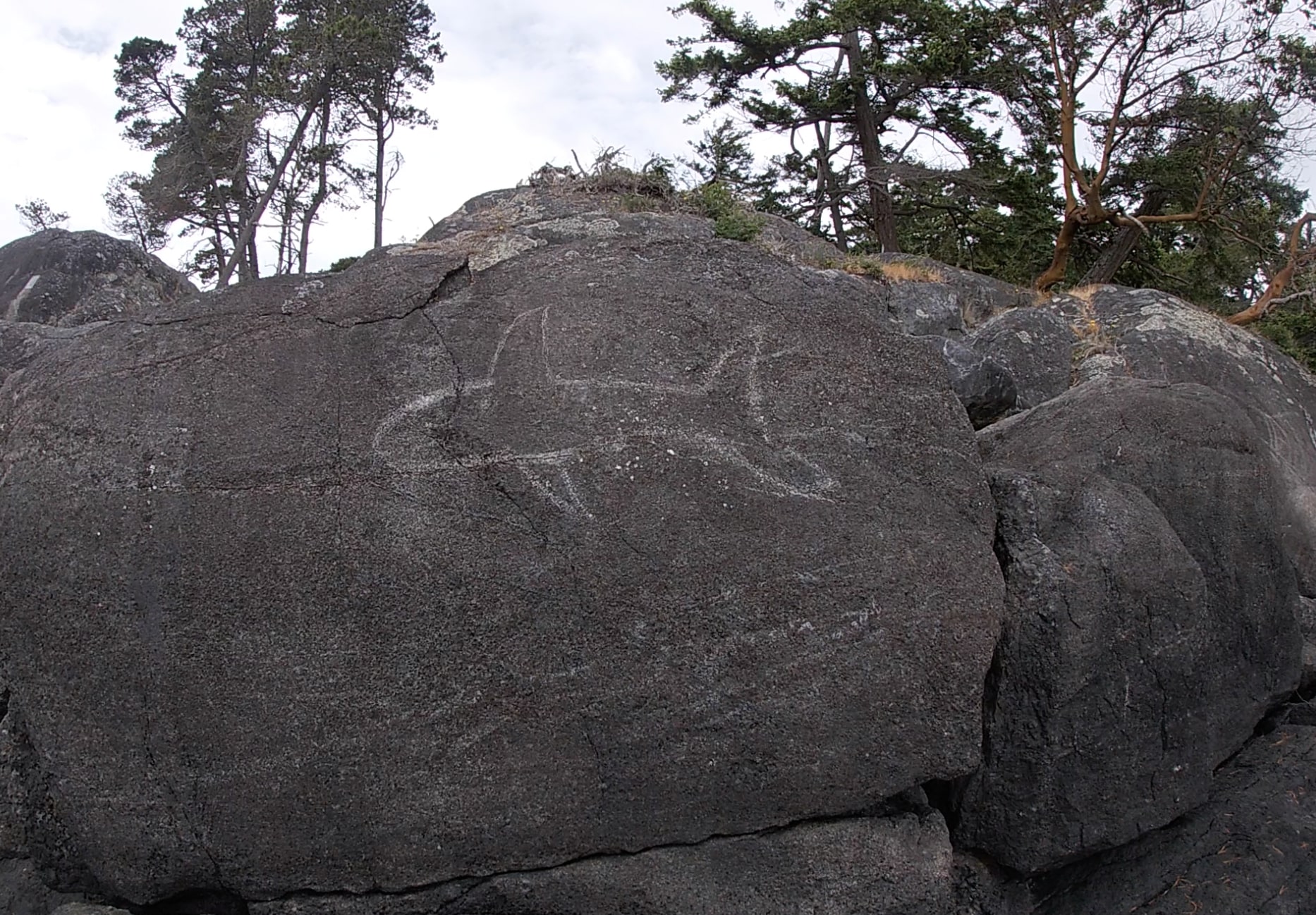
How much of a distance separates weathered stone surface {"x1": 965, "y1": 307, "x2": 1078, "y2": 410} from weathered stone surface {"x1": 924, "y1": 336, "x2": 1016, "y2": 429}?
3.55ft

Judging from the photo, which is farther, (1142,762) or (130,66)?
(130,66)

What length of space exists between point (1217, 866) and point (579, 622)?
2.51 meters

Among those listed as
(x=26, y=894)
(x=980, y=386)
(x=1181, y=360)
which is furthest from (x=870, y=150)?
(x=26, y=894)

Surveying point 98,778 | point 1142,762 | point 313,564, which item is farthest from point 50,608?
point 1142,762

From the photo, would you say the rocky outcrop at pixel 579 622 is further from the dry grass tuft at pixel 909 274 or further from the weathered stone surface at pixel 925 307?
the dry grass tuft at pixel 909 274

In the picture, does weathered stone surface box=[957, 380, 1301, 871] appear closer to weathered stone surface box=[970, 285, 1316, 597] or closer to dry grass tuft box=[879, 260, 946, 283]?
weathered stone surface box=[970, 285, 1316, 597]

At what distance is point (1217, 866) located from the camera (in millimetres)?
3607

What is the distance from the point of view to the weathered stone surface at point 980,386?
5.61 metres

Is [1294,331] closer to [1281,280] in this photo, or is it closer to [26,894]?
[1281,280]

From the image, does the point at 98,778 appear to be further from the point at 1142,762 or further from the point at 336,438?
the point at 1142,762

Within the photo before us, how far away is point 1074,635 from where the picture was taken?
11.2 feet

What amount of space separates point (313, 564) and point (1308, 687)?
421cm

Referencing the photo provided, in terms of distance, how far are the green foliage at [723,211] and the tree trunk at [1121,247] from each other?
9.05 metres

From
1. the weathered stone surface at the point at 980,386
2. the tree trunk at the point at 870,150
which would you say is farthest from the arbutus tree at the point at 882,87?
the weathered stone surface at the point at 980,386
